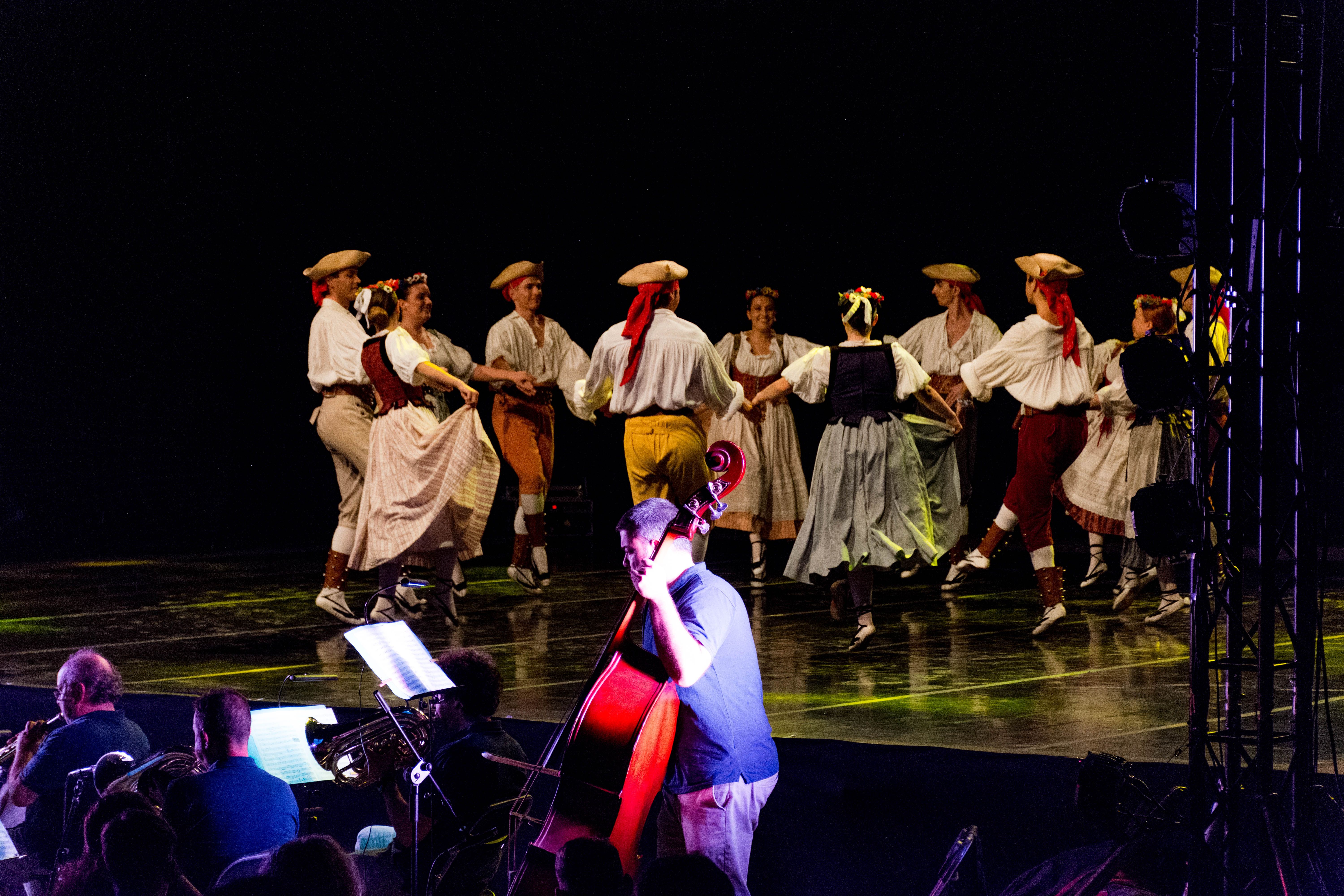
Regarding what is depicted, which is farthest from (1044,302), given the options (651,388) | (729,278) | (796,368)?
(729,278)

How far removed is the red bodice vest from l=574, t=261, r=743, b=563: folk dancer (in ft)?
3.27

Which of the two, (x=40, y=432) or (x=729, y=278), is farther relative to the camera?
(x=729, y=278)

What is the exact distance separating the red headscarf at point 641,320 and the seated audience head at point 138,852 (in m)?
4.27

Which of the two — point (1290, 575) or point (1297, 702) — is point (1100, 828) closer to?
point (1297, 702)

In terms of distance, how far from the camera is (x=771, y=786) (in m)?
3.30

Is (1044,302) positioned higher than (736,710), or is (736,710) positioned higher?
(1044,302)

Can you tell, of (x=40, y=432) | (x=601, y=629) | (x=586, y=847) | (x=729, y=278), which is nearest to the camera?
(x=586, y=847)

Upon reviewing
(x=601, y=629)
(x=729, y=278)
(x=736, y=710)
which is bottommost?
(x=601, y=629)

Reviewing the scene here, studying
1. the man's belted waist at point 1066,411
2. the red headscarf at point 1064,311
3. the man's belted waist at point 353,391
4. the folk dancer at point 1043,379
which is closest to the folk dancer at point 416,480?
the man's belted waist at point 353,391

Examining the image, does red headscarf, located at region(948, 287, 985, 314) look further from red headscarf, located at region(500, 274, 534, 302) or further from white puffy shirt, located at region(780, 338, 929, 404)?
red headscarf, located at region(500, 274, 534, 302)

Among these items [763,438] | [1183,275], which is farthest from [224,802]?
[763,438]

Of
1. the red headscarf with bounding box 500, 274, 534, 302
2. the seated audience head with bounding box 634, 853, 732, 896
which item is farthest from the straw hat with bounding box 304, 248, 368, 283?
the seated audience head with bounding box 634, 853, 732, 896

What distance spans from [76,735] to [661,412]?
3571 millimetres

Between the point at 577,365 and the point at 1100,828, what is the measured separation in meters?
5.51
